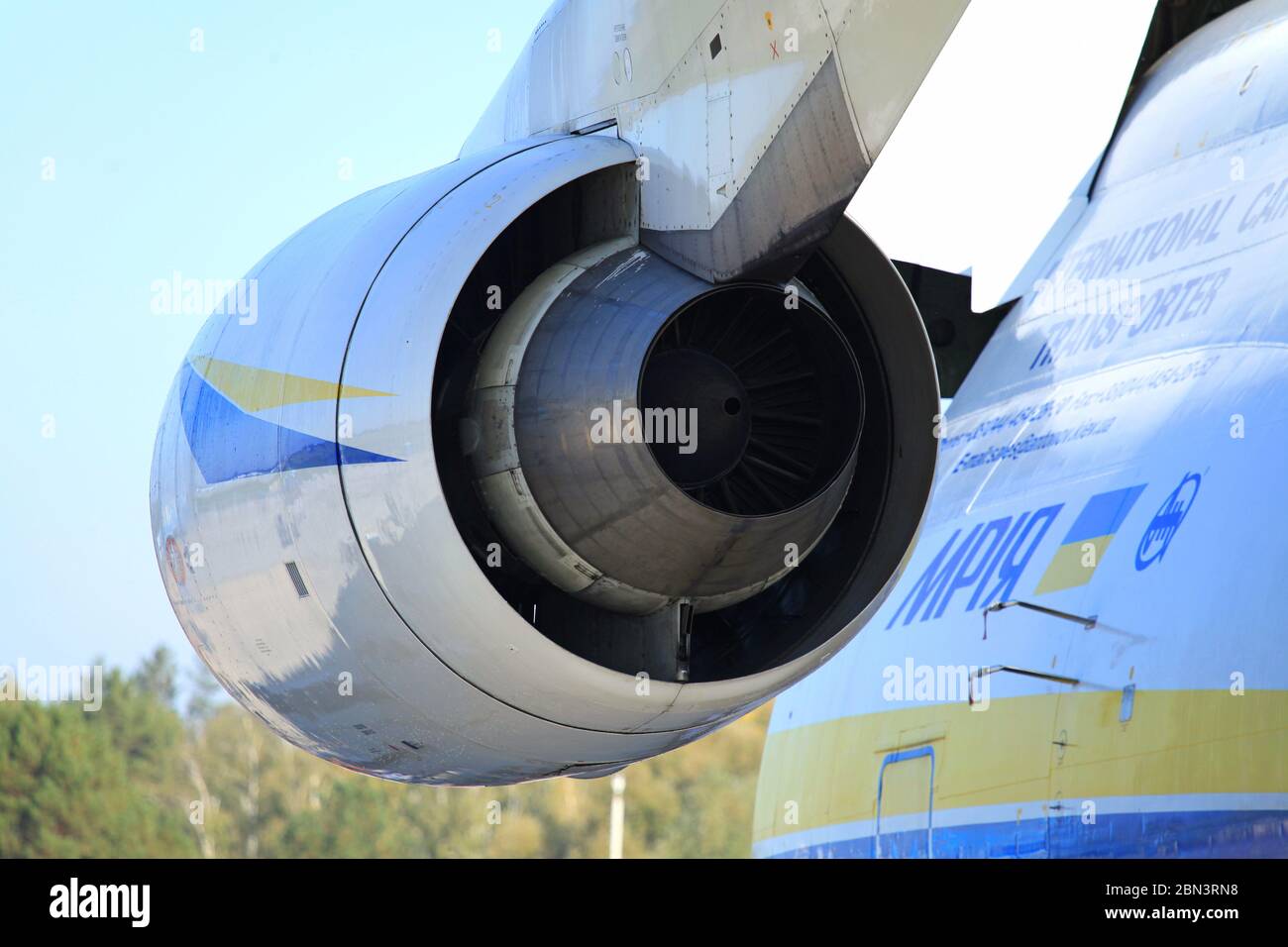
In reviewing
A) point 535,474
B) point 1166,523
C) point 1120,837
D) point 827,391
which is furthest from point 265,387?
point 1120,837

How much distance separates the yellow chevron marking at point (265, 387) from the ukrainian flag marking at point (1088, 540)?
3.17 meters

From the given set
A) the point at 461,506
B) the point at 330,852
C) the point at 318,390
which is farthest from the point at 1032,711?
the point at 330,852

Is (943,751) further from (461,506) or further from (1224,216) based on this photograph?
(461,506)

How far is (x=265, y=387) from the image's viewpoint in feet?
17.1

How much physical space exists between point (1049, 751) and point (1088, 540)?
883 millimetres

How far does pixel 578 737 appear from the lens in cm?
515

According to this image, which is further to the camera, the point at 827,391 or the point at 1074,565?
the point at 1074,565

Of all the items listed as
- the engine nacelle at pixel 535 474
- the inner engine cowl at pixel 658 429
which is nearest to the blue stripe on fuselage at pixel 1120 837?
the engine nacelle at pixel 535 474

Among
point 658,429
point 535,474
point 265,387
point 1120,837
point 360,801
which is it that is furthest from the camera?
point 360,801

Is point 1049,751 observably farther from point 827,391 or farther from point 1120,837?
point 827,391

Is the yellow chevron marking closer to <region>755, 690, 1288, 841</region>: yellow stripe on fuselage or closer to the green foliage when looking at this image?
<region>755, 690, 1288, 841</region>: yellow stripe on fuselage

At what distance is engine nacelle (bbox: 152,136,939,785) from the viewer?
15.8 feet

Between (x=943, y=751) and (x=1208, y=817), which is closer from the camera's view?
(x=1208, y=817)

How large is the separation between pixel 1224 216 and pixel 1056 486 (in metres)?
1.33
